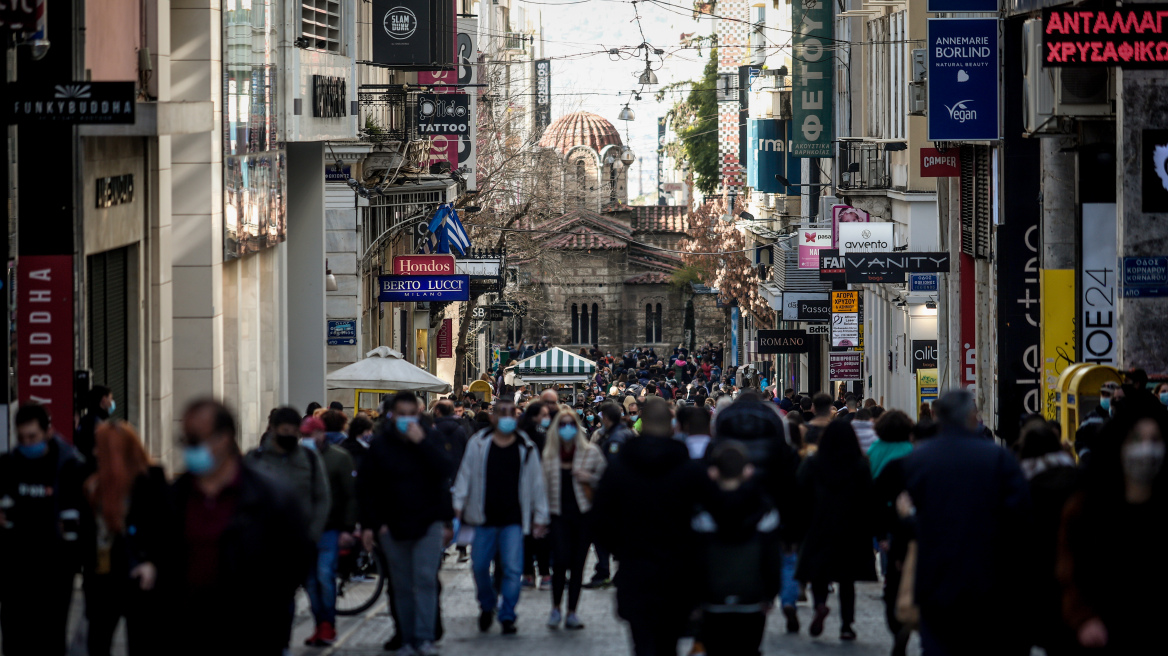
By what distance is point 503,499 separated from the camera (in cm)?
1008

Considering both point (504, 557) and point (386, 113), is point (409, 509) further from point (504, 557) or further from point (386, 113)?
point (386, 113)

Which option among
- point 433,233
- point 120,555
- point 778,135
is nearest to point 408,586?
point 120,555

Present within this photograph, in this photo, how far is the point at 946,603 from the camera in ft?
22.7

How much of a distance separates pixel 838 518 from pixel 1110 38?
6.39m

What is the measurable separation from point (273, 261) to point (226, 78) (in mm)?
4752

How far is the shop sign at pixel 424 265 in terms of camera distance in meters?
29.6

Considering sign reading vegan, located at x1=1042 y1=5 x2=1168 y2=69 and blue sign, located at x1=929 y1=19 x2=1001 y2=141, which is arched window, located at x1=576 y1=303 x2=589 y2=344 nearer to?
blue sign, located at x1=929 y1=19 x2=1001 y2=141

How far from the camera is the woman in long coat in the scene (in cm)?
1001

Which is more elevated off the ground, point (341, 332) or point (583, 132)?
point (583, 132)

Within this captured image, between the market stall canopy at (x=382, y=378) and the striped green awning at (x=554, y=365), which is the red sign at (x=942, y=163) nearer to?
the market stall canopy at (x=382, y=378)

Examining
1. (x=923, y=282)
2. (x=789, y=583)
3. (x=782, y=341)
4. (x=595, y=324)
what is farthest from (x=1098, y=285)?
(x=595, y=324)

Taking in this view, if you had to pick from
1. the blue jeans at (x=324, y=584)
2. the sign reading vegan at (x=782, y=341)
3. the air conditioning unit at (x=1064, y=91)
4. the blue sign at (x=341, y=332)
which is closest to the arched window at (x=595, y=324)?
the sign reading vegan at (x=782, y=341)

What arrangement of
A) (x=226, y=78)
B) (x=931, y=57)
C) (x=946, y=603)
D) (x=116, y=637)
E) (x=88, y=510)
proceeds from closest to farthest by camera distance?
(x=946, y=603) < (x=88, y=510) < (x=116, y=637) < (x=226, y=78) < (x=931, y=57)

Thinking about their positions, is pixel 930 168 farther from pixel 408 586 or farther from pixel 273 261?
pixel 408 586
